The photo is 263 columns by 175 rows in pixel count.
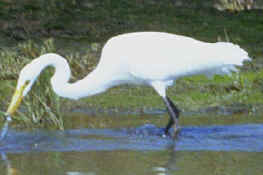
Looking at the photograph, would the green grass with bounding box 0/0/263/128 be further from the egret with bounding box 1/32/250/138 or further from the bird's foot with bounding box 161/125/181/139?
the bird's foot with bounding box 161/125/181/139

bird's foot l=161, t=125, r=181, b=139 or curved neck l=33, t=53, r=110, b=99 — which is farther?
bird's foot l=161, t=125, r=181, b=139

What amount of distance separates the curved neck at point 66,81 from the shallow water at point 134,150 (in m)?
0.53

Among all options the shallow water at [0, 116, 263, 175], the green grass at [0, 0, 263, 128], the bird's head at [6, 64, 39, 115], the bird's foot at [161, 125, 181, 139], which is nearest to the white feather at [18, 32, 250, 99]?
the bird's foot at [161, 125, 181, 139]

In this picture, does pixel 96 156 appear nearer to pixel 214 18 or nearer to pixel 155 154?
pixel 155 154

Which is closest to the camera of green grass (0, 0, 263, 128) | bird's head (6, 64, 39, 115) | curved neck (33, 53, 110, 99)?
bird's head (6, 64, 39, 115)

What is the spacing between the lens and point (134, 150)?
9.23 metres

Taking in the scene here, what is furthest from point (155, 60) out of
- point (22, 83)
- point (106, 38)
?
point (106, 38)

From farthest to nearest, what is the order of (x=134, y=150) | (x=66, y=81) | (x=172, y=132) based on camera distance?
1. (x=172, y=132)
2. (x=66, y=81)
3. (x=134, y=150)

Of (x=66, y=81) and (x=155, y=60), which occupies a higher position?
(x=155, y=60)

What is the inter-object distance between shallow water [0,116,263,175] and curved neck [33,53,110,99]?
0.53 meters

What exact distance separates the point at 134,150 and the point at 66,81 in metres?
1.14

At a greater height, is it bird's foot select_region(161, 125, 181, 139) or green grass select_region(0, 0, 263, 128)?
green grass select_region(0, 0, 263, 128)

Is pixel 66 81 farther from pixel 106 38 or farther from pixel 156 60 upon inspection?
pixel 106 38

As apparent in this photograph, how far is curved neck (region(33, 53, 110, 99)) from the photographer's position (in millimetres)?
9359
